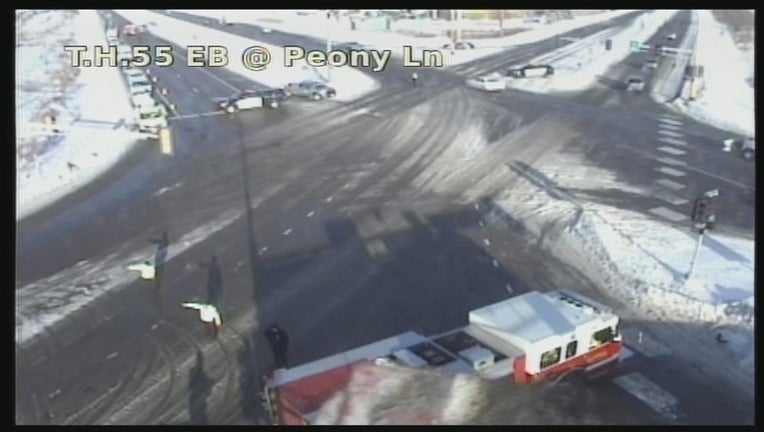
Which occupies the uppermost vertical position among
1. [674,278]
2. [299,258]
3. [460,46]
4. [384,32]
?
[384,32]

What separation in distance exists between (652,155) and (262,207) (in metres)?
19.6

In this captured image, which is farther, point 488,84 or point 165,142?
point 488,84

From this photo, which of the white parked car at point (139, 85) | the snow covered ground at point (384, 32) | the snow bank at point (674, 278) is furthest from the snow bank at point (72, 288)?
the snow covered ground at point (384, 32)

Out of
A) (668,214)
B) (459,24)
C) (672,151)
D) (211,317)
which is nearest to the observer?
(211,317)

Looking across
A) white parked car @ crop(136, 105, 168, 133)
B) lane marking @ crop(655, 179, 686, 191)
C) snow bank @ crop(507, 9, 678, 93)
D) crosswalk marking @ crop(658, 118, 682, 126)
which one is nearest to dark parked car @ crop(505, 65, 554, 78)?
snow bank @ crop(507, 9, 678, 93)

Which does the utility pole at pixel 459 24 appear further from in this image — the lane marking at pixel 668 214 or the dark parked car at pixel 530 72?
the lane marking at pixel 668 214

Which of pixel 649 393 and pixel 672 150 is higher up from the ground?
pixel 672 150

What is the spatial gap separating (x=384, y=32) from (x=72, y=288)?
2383 inches

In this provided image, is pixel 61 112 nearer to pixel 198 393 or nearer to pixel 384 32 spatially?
pixel 198 393

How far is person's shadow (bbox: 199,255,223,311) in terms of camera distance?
2482 cm

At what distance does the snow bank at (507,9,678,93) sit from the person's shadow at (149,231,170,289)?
3290cm

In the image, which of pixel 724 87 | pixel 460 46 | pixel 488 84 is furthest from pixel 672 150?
pixel 460 46

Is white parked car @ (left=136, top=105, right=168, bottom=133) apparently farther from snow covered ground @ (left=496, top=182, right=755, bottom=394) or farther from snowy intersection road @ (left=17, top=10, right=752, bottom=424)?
snow covered ground @ (left=496, top=182, right=755, bottom=394)

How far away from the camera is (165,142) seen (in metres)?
41.1
